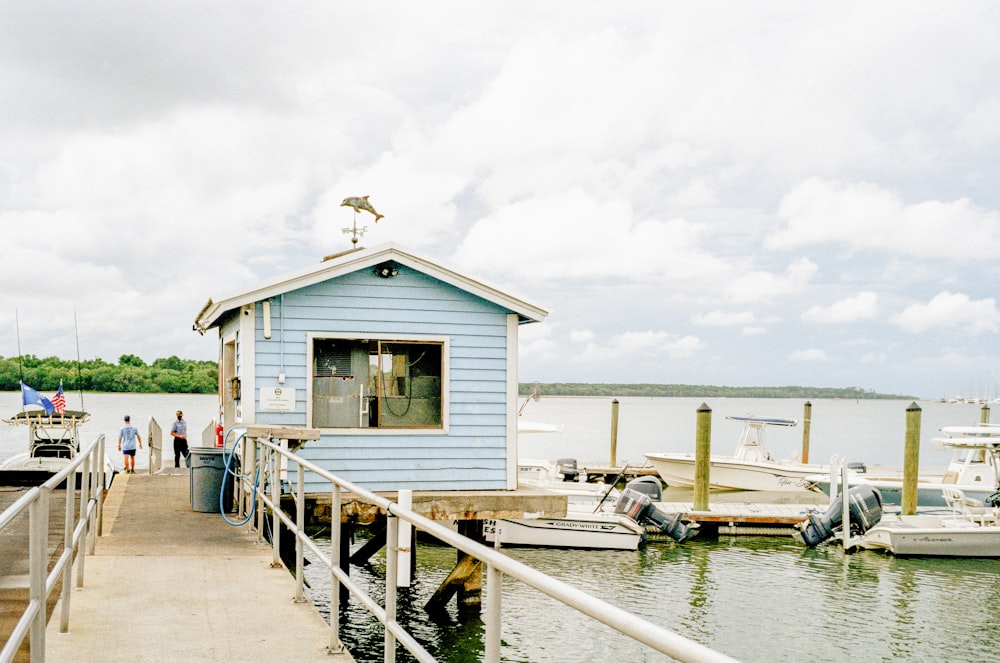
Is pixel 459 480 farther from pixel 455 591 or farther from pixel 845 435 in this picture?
pixel 845 435

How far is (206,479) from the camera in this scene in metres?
12.1

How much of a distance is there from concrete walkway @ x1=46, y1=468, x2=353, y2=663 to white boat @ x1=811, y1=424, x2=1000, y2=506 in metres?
16.7

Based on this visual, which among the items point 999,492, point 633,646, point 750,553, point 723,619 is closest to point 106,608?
point 633,646

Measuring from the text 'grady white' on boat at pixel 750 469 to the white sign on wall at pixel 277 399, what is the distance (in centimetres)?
2031

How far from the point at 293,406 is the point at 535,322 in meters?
3.49

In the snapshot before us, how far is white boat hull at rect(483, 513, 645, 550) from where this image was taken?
1959 cm

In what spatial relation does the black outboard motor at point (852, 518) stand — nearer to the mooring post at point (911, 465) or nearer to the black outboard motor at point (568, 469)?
the mooring post at point (911, 465)

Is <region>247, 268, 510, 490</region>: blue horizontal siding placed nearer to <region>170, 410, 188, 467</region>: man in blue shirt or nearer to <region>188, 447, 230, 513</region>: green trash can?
<region>188, 447, 230, 513</region>: green trash can

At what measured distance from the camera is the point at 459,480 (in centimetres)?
1267

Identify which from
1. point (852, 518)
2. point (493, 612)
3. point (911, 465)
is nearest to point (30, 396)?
point (852, 518)

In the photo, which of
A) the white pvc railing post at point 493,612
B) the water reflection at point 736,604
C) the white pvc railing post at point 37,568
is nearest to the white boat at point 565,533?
the water reflection at point 736,604

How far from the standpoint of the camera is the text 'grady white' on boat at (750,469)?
102ft

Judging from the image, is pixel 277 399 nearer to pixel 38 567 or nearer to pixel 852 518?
pixel 38 567

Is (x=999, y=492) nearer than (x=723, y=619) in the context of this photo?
No
